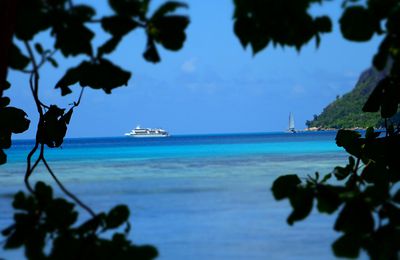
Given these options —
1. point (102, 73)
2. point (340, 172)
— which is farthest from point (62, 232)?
point (340, 172)

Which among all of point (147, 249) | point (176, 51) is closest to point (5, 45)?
point (176, 51)

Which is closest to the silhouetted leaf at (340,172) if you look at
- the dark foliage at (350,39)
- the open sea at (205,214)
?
the dark foliage at (350,39)

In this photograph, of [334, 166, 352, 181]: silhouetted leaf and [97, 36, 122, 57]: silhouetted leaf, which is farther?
[334, 166, 352, 181]: silhouetted leaf

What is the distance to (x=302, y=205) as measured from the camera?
1.08 m

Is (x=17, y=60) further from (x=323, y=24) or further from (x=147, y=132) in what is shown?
(x=147, y=132)

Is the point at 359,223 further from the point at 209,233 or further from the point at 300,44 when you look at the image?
A: the point at 209,233

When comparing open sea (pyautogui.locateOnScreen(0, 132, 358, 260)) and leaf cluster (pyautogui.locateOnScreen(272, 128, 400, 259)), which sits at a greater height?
leaf cluster (pyautogui.locateOnScreen(272, 128, 400, 259))

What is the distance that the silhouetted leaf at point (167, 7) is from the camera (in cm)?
93

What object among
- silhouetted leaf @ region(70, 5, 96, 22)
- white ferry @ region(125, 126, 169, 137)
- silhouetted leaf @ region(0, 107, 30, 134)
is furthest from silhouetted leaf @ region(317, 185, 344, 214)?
white ferry @ region(125, 126, 169, 137)

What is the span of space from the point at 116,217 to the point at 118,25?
270 mm

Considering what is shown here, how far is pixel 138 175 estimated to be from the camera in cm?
2683

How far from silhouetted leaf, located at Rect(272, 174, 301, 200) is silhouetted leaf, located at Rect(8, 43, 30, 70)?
0.43 metres

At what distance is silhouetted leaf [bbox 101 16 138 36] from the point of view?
0.96 metres

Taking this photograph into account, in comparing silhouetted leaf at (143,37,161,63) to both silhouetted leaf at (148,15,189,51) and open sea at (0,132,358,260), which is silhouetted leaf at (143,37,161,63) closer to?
silhouetted leaf at (148,15,189,51)
